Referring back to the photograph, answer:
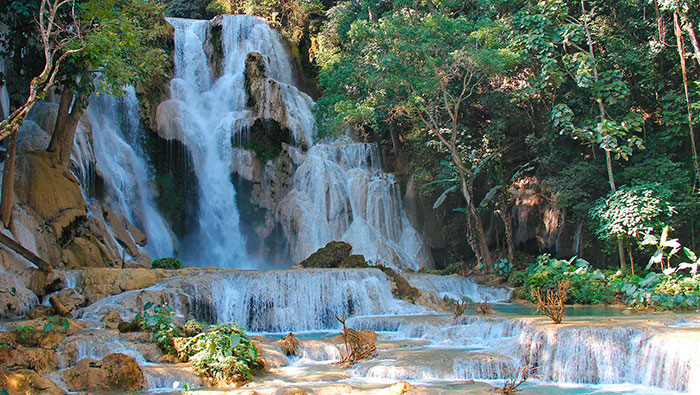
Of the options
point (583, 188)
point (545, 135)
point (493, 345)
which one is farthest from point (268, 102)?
point (493, 345)

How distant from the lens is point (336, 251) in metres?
16.5

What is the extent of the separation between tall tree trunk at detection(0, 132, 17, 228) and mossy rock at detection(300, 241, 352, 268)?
304 inches

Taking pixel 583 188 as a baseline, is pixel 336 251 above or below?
below

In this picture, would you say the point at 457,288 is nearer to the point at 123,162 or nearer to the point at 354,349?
the point at 354,349

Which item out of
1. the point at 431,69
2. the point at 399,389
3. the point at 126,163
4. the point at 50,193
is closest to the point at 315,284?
the point at 399,389

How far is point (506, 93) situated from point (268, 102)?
9668 millimetres

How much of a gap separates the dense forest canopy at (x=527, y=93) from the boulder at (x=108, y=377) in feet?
24.0

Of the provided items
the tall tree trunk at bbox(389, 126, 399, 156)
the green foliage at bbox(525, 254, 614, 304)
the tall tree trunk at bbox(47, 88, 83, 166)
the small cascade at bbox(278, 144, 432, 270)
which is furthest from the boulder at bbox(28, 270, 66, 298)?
the tall tree trunk at bbox(389, 126, 399, 156)

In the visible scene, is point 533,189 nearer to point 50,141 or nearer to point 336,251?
point 336,251

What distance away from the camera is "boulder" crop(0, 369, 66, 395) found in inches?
257

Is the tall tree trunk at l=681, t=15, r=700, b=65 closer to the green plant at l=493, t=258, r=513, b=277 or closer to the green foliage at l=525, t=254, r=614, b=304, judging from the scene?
the green foliage at l=525, t=254, r=614, b=304

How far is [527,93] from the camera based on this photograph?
17.9 meters

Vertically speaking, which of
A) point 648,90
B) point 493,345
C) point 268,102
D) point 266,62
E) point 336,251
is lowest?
point 493,345

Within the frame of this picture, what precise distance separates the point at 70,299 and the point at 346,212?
39.6 ft
